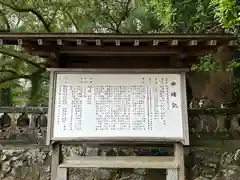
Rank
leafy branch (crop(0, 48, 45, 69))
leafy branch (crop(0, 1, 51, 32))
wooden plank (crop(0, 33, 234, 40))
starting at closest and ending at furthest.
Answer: wooden plank (crop(0, 33, 234, 40)) < leafy branch (crop(0, 1, 51, 32)) < leafy branch (crop(0, 48, 45, 69))

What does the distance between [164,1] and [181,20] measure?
2.89ft

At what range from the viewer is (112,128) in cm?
410

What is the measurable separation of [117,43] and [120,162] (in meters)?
1.64

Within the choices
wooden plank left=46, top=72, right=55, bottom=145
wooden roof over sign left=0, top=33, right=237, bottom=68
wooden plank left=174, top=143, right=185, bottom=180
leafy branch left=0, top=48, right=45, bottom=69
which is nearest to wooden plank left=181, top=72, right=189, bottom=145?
wooden plank left=174, top=143, right=185, bottom=180

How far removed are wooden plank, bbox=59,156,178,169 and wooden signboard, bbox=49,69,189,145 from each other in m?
0.35

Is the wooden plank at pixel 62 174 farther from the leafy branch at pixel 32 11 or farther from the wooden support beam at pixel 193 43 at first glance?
the leafy branch at pixel 32 11

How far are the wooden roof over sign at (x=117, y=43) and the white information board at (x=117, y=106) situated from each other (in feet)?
1.18

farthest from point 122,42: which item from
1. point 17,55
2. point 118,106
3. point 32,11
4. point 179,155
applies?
point 17,55

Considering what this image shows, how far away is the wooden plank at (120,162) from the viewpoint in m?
4.12

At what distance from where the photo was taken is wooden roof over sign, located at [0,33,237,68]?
375 cm

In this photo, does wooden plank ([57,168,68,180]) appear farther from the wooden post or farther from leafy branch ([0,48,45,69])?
leafy branch ([0,48,45,69])

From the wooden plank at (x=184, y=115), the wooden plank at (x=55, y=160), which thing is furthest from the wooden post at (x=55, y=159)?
the wooden plank at (x=184, y=115)

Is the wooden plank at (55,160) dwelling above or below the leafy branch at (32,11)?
below

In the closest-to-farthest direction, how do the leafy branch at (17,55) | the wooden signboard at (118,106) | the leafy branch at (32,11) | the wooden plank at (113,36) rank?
the wooden plank at (113,36) < the wooden signboard at (118,106) < the leafy branch at (32,11) < the leafy branch at (17,55)
